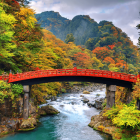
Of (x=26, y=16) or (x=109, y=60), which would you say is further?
(x=109, y=60)

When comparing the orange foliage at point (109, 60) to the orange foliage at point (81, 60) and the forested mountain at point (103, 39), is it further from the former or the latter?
the orange foliage at point (81, 60)

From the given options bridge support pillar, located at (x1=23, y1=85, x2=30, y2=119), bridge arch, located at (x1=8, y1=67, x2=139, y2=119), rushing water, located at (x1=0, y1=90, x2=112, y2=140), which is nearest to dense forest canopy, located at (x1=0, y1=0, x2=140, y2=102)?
bridge arch, located at (x1=8, y1=67, x2=139, y2=119)

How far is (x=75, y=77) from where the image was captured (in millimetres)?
23906

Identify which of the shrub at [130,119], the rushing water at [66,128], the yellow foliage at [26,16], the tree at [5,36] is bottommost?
the rushing water at [66,128]

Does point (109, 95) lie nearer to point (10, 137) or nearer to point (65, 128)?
point (65, 128)

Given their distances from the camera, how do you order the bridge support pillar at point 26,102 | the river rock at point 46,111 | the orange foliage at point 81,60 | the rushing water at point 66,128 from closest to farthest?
1. the rushing water at point 66,128
2. the bridge support pillar at point 26,102
3. the river rock at point 46,111
4. the orange foliage at point 81,60

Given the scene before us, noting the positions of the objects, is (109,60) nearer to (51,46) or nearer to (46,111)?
(51,46)

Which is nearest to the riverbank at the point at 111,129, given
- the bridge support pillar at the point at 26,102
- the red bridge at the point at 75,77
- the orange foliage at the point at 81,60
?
the red bridge at the point at 75,77

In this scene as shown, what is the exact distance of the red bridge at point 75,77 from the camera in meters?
22.0

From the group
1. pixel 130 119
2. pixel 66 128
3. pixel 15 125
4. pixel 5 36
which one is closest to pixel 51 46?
pixel 5 36

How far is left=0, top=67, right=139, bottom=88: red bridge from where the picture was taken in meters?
22.0

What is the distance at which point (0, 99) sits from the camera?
19469 mm

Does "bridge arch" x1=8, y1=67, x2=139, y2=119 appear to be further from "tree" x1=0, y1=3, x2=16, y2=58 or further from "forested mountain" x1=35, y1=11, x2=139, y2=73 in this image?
"forested mountain" x1=35, y1=11, x2=139, y2=73

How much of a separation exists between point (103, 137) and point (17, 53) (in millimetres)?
17306
